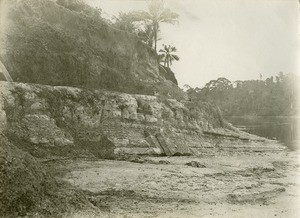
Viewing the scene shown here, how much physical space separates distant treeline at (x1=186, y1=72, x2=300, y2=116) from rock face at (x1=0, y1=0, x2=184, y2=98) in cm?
5953

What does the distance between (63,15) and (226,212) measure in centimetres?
1449

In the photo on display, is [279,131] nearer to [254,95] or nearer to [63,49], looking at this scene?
[63,49]

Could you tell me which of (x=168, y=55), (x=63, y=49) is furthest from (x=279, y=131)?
(x=63, y=49)

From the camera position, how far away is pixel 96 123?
1761 cm

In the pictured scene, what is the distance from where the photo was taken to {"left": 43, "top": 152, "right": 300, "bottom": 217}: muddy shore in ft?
34.3

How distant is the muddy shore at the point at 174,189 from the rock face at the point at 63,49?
572 centimetres

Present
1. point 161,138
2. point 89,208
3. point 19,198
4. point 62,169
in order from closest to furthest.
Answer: point 19,198
point 89,208
point 62,169
point 161,138

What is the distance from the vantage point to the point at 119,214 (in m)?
9.68

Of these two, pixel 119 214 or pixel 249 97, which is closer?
pixel 119 214

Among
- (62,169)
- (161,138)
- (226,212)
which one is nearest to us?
(226,212)

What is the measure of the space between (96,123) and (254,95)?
78.4 m

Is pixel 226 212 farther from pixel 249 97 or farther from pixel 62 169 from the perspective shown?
pixel 249 97

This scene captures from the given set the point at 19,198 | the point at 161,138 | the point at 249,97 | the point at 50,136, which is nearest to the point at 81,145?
the point at 50,136

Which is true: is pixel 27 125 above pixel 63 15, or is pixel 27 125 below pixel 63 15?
below
